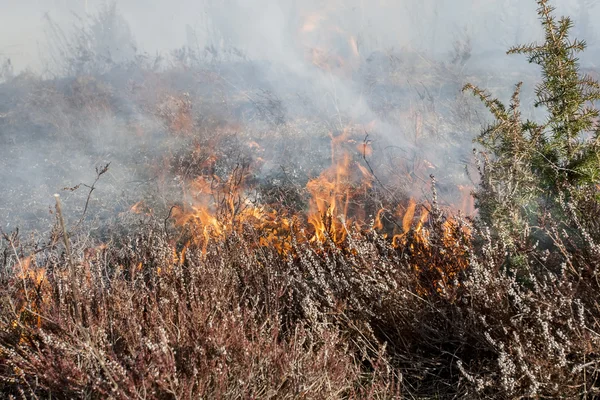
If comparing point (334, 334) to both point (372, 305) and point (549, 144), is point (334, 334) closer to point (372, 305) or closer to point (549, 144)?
point (372, 305)

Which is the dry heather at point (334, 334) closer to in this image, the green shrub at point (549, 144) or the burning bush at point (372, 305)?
the burning bush at point (372, 305)

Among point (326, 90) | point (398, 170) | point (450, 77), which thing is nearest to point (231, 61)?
point (326, 90)

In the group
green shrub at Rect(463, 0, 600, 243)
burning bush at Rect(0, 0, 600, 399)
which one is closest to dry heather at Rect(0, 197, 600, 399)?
burning bush at Rect(0, 0, 600, 399)

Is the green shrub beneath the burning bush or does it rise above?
above

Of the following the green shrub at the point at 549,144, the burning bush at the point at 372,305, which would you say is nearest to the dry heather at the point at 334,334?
the burning bush at the point at 372,305

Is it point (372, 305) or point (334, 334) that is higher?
point (372, 305)

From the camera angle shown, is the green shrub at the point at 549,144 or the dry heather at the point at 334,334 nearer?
the dry heather at the point at 334,334

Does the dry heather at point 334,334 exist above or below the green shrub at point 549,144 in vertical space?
below

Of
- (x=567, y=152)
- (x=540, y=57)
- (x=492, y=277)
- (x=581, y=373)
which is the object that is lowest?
(x=581, y=373)

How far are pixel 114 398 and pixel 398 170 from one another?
7459 millimetres

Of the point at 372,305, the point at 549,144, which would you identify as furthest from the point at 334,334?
the point at 549,144

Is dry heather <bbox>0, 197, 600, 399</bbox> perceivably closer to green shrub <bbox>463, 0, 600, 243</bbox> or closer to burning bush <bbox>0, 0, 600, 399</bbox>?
burning bush <bbox>0, 0, 600, 399</bbox>

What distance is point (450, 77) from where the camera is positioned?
16.7 meters

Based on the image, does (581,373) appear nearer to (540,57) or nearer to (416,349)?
(416,349)
